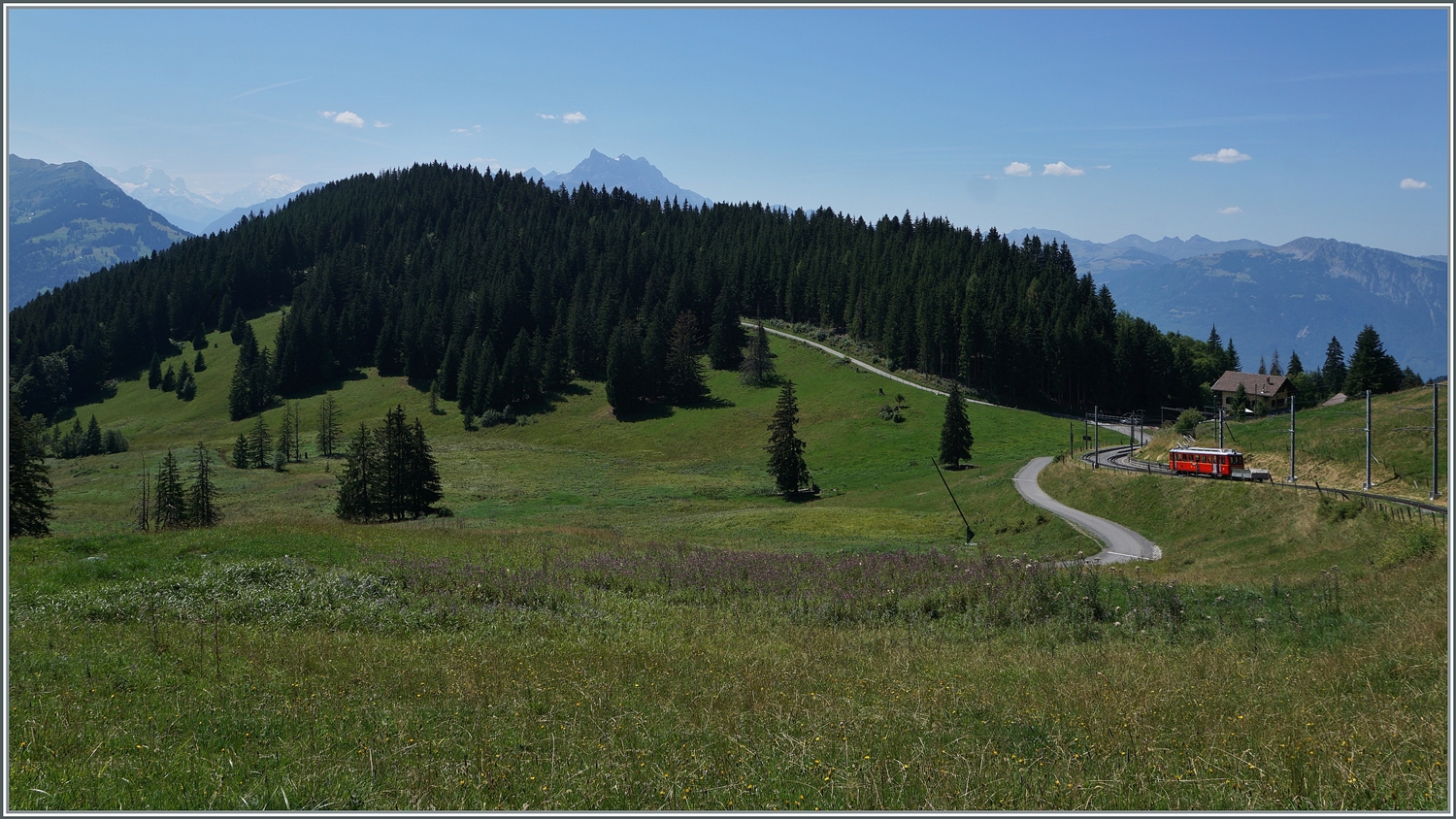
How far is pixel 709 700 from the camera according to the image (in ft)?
29.4

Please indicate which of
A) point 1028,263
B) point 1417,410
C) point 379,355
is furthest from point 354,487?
point 1028,263

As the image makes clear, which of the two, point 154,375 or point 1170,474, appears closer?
point 1170,474

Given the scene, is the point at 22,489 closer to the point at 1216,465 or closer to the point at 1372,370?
the point at 1216,465

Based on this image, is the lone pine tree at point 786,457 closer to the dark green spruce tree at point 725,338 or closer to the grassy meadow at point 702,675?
the grassy meadow at point 702,675

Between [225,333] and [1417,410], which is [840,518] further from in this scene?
[225,333]

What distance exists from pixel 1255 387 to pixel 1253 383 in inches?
51.4

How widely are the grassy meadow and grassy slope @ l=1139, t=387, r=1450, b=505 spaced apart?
722 cm

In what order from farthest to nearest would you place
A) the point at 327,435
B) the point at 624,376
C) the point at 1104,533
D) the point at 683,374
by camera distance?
the point at 683,374 < the point at 624,376 < the point at 327,435 < the point at 1104,533

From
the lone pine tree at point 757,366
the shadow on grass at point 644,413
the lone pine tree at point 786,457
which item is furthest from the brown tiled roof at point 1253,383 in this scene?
the shadow on grass at point 644,413

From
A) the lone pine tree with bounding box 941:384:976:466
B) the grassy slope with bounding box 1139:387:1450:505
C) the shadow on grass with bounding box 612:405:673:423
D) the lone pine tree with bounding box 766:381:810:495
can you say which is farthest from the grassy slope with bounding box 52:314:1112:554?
the grassy slope with bounding box 1139:387:1450:505

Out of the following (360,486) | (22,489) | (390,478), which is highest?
(22,489)

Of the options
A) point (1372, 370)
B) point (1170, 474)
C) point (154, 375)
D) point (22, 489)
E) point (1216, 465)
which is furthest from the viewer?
point (154, 375)

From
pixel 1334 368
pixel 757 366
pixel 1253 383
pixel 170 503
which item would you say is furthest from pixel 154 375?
pixel 1334 368

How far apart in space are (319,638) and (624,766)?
310 inches
